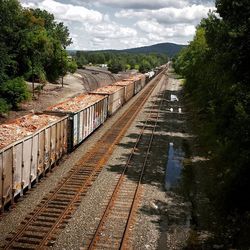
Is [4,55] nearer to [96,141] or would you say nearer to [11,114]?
[11,114]

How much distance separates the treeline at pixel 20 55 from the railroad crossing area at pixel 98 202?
51.7ft

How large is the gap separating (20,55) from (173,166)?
3651 centimetres

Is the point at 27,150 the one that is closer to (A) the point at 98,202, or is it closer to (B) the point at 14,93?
(A) the point at 98,202

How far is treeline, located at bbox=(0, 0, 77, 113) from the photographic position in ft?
128

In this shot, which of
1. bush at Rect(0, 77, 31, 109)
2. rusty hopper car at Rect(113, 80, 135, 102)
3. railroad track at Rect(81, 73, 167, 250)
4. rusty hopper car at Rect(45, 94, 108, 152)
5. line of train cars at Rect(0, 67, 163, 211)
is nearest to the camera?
railroad track at Rect(81, 73, 167, 250)

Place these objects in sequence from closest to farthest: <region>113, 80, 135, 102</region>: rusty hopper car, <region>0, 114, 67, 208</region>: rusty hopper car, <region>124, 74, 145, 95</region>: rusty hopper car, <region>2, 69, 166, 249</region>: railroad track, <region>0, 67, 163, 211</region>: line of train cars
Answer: <region>2, 69, 166, 249</region>: railroad track < <region>0, 114, 67, 208</region>: rusty hopper car < <region>0, 67, 163, 211</region>: line of train cars < <region>113, 80, 135, 102</region>: rusty hopper car < <region>124, 74, 145, 95</region>: rusty hopper car

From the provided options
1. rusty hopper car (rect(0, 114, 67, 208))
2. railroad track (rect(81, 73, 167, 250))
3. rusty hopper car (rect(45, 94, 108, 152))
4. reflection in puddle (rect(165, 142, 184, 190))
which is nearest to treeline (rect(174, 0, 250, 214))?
reflection in puddle (rect(165, 142, 184, 190))

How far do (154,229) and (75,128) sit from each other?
1107cm

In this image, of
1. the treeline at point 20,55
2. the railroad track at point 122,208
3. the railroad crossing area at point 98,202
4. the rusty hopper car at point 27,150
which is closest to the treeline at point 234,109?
the railroad crossing area at point 98,202

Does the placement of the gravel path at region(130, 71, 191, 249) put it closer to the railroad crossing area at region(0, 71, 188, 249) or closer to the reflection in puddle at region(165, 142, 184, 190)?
the railroad crossing area at region(0, 71, 188, 249)

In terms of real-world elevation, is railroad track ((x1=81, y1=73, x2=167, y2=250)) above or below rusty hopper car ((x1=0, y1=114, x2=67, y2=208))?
below

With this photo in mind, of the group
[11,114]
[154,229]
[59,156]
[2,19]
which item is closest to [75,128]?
[59,156]

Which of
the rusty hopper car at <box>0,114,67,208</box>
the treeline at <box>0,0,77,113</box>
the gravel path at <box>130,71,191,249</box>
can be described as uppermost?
the treeline at <box>0,0,77,113</box>

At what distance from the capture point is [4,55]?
36.8 metres
